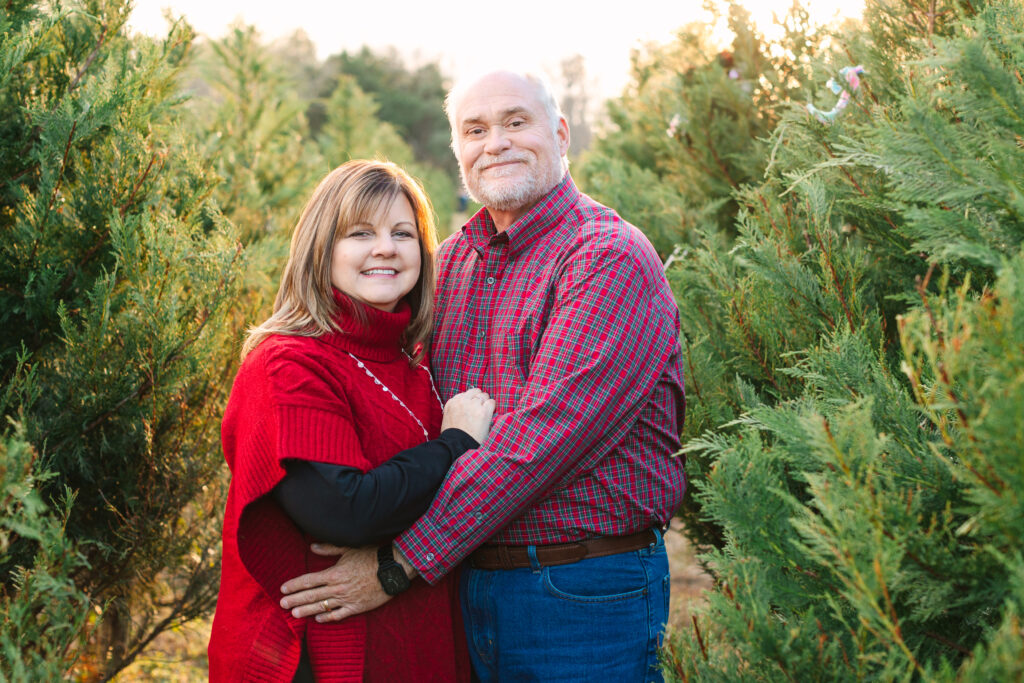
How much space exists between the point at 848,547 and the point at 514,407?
1334 mm

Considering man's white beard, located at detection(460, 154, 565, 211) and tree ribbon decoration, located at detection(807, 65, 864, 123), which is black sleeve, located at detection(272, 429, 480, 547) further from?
tree ribbon decoration, located at detection(807, 65, 864, 123)

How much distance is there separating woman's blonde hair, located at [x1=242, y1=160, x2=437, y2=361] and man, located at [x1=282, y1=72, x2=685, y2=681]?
32 centimetres

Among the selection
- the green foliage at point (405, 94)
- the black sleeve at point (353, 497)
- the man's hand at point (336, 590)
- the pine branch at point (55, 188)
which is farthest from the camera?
the green foliage at point (405, 94)

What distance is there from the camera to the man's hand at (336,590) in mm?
2180

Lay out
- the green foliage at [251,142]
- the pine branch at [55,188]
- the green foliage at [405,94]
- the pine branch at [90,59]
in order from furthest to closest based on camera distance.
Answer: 1. the green foliage at [405,94]
2. the green foliage at [251,142]
3. the pine branch at [90,59]
4. the pine branch at [55,188]

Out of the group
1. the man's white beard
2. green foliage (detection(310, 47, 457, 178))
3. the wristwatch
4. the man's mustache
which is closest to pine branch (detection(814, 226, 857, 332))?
the man's white beard

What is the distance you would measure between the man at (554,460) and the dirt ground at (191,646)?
2.40 metres

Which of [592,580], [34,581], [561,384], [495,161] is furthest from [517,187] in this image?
[34,581]

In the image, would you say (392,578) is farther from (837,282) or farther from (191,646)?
(191,646)

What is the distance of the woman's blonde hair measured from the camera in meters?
2.41

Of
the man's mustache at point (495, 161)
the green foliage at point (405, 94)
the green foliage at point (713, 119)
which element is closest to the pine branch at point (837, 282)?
the man's mustache at point (495, 161)

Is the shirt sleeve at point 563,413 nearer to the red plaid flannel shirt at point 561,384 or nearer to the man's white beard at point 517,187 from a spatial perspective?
the red plaid flannel shirt at point 561,384

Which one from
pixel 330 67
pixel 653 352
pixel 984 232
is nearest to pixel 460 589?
pixel 653 352

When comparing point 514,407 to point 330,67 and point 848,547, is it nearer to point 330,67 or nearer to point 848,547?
point 848,547
